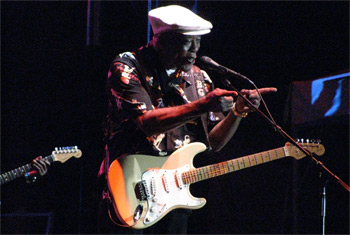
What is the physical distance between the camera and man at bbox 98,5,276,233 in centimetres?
257

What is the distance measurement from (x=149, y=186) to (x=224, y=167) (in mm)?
570

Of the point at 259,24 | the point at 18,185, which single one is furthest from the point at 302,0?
the point at 18,185

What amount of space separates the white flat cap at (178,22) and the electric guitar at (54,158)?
8.20 feet

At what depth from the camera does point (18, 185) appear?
18.8 ft

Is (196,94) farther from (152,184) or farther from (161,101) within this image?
(152,184)

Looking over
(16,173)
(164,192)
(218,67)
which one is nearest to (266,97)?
(164,192)

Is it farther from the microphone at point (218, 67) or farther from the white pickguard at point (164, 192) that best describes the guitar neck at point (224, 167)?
the microphone at point (218, 67)

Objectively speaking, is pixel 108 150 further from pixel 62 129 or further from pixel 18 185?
pixel 18 185

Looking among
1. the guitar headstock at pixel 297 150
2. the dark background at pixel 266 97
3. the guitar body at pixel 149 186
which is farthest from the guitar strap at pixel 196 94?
the dark background at pixel 266 97

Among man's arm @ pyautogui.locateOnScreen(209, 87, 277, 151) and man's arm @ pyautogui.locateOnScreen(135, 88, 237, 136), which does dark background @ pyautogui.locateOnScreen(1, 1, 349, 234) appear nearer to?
man's arm @ pyautogui.locateOnScreen(209, 87, 277, 151)

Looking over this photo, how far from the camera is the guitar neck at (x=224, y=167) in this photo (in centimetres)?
292

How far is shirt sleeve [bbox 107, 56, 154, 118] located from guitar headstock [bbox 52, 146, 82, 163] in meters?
2.38

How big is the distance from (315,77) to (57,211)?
10.4 feet

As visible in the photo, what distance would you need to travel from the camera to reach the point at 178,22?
273cm
